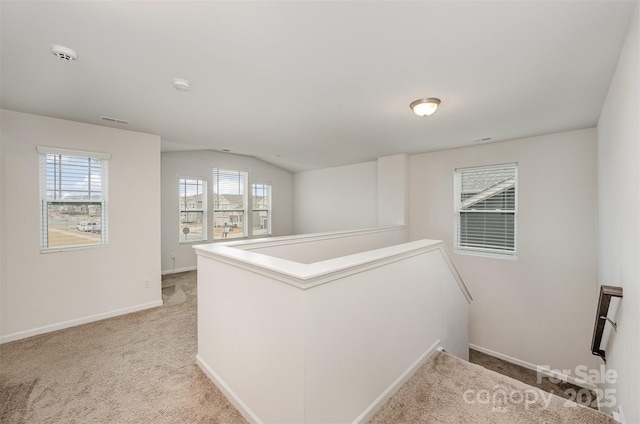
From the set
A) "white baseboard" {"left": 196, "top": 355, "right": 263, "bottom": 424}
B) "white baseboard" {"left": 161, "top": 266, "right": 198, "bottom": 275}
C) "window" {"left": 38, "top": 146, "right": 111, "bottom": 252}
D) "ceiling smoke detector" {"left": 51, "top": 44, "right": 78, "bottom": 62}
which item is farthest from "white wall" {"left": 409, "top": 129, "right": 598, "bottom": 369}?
"white baseboard" {"left": 161, "top": 266, "right": 198, "bottom": 275}

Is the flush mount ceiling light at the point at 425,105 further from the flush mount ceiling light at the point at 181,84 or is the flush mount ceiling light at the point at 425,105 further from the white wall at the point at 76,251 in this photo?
the white wall at the point at 76,251

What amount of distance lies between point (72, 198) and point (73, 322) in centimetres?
149

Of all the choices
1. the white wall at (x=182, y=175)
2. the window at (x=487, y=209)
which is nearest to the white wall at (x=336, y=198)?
A: the white wall at (x=182, y=175)

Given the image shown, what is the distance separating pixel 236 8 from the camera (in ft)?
4.52

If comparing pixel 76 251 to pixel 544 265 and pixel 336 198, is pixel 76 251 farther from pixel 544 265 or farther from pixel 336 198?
pixel 544 265

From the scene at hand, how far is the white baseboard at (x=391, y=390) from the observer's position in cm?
166

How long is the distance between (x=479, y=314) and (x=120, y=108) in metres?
5.66

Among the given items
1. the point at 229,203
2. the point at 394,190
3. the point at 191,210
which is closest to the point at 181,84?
the point at 394,190

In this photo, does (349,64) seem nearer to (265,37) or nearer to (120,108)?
(265,37)

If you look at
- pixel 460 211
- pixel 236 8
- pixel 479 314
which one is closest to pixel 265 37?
pixel 236 8

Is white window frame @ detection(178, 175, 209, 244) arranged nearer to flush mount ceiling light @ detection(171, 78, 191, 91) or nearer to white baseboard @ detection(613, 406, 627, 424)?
flush mount ceiling light @ detection(171, 78, 191, 91)

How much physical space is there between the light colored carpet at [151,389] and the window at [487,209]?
2572 mm

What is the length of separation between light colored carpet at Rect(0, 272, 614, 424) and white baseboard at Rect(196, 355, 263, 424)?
1.5 inches

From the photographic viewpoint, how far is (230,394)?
1.91 metres
